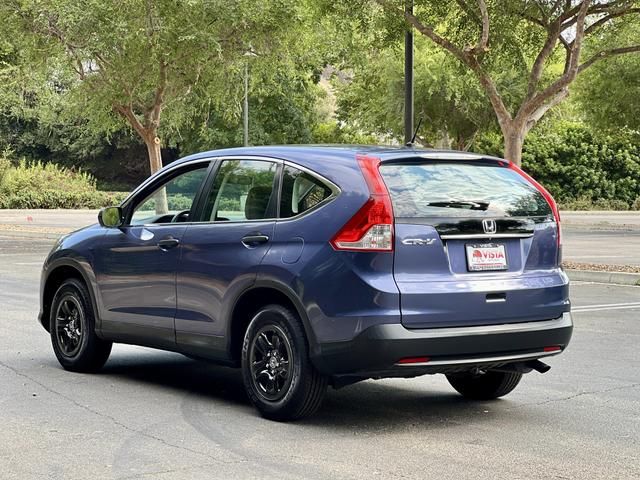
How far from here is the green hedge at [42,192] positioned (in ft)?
170

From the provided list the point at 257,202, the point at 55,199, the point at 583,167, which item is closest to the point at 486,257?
the point at 257,202

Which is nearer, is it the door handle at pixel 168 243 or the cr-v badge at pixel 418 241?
the cr-v badge at pixel 418 241

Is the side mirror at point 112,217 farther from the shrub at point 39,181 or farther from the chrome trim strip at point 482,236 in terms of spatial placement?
the shrub at point 39,181

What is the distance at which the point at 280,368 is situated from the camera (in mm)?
6855

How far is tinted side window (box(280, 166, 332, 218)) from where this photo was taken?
6859 mm

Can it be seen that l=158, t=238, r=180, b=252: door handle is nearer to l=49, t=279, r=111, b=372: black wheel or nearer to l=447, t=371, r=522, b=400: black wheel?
l=49, t=279, r=111, b=372: black wheel

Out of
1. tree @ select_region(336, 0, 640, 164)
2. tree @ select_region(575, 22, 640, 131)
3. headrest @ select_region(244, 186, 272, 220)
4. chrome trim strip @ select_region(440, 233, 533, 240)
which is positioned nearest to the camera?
chrome trim strip @ select_region(440, 233, 533, 240)

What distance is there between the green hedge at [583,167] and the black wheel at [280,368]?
44.5m

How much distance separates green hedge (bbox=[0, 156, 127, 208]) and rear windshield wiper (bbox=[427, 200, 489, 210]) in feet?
150

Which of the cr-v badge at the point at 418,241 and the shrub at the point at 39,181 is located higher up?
the cr-v badge at the point at 418,241

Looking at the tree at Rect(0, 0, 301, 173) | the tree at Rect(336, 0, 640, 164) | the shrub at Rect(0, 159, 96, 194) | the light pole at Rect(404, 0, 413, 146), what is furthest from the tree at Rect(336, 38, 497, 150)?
the light pole at Rect(404, 0, 413, 146)

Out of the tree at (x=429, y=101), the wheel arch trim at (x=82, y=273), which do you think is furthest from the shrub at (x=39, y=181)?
the wheel arch trim at (x=82, y=273)

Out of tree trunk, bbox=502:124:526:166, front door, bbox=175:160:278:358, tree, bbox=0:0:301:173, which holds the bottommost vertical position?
front door, bbox=175:160:278:358

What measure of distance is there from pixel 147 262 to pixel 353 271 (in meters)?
2.06
